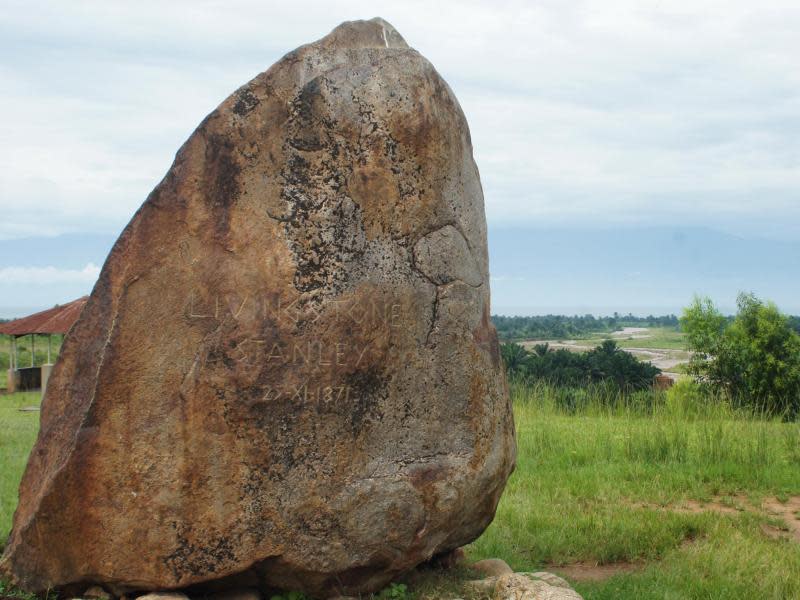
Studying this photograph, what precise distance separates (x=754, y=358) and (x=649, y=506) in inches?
404

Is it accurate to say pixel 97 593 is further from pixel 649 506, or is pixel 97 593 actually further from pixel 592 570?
pixel 649 506

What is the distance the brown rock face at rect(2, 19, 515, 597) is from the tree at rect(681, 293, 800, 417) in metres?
12.9

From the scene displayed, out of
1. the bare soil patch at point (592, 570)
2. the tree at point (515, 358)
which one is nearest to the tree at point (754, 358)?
the tree at point (515, 358)

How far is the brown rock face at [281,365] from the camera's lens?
445 cm

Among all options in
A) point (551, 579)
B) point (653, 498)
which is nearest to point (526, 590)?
point (551, 579)

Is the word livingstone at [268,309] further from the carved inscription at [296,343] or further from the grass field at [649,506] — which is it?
the grass field at [649,506]

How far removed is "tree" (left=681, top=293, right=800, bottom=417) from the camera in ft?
54.3

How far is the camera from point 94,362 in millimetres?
4691

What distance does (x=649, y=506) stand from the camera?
7.73 metres

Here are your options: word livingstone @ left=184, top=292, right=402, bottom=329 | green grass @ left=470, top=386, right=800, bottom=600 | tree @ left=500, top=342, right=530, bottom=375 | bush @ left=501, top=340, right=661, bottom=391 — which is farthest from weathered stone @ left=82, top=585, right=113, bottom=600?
tree @ left=500, top=342, right=530, bottom=375

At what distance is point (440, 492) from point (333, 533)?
0.61 metres

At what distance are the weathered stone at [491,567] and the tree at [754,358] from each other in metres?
11.8

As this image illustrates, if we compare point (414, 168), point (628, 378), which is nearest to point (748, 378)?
point (628, 378)

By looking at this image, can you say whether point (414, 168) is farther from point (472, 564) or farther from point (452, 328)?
point (472, 564)
